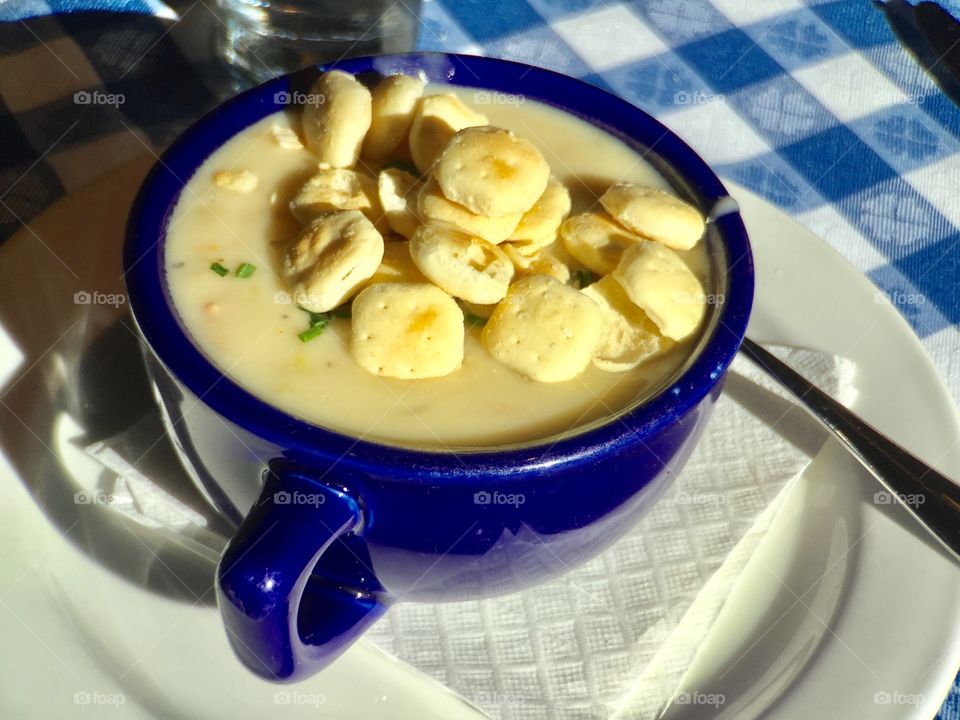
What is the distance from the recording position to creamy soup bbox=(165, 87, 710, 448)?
0.74 m

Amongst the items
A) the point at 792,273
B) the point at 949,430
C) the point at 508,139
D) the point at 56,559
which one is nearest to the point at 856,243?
the point at 792,273

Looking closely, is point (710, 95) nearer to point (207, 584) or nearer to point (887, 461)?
point (887, 461)

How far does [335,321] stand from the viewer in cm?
81

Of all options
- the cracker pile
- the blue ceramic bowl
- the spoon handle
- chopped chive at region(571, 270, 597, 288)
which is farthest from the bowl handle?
the spoon handle

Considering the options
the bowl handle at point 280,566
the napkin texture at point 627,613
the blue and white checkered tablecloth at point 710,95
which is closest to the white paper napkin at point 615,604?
the napkin texture at point 627,613

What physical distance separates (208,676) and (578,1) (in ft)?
4.62

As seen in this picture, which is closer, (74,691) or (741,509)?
(74,691)

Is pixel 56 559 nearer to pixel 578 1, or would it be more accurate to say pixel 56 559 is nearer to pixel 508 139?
pixel 508 139

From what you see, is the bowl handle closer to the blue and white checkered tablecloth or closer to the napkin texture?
the napkin texture

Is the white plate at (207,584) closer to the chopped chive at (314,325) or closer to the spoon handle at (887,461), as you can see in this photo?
the spoon handle at (887,461)

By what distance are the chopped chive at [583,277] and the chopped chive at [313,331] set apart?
0.23 metres

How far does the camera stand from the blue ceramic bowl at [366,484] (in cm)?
67

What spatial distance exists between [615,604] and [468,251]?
0.35 m

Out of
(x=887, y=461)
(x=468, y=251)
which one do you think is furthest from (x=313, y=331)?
(x=887, y=461)
